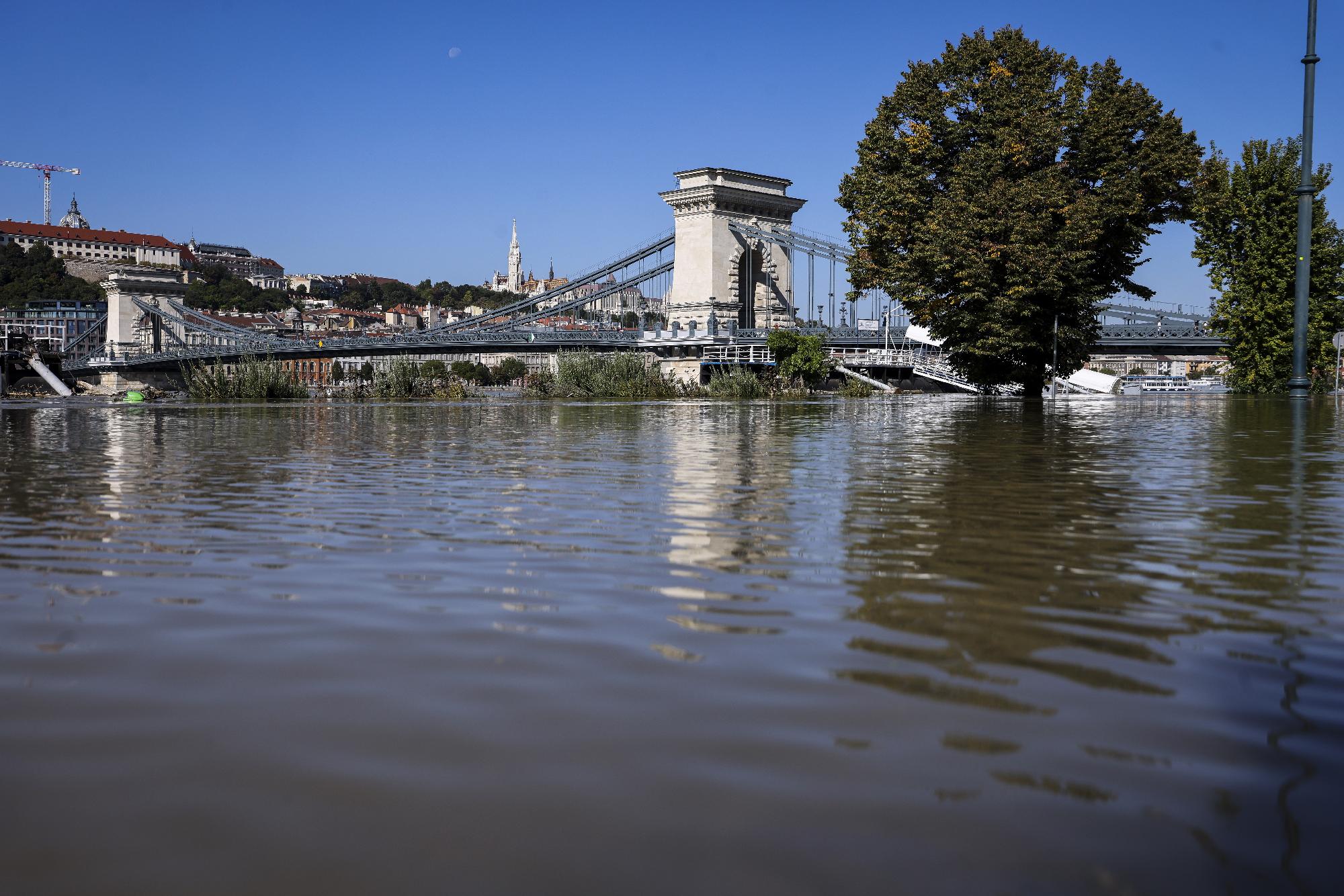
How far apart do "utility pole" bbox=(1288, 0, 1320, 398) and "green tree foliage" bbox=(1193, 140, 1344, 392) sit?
15.8 m

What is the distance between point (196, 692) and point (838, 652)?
162 centimetres

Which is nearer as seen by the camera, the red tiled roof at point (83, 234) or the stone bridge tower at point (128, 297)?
the stone bridge tower at point (128, 297)

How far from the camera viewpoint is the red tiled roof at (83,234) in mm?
172625

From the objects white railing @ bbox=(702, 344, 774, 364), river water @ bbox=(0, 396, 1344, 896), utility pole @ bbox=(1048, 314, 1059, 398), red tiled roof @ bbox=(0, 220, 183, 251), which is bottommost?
river water @ bbox=(0, 396, 1344, 896)

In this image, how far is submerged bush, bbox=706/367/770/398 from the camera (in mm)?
37031

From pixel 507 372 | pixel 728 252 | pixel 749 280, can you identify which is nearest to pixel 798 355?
pixel 728 252

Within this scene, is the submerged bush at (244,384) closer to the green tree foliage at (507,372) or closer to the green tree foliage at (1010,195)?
the green tree foliage at (1010,195)

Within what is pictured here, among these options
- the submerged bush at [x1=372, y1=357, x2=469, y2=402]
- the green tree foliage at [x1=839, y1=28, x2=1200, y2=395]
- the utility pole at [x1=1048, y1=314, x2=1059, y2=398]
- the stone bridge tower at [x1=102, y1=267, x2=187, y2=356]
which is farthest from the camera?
the stone bridge tower at [x1=102, y1=267, x2=187, y2=356]

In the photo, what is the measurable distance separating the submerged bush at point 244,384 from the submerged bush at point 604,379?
338 inches

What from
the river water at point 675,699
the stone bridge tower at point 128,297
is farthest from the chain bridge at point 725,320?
the river water at point 675,699

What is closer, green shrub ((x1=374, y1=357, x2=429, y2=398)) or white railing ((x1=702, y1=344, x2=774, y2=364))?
green shrub ((x1=374, y1=357, x2=429, y2=398))

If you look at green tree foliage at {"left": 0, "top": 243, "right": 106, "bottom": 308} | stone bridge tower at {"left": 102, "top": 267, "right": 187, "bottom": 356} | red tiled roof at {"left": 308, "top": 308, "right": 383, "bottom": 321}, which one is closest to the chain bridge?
stone bridge tower at {"left": 102, "top": 267, "right": 187, "bottom": 356}

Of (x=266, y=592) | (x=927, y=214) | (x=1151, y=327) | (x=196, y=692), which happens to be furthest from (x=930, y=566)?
(x=1151, y=327)

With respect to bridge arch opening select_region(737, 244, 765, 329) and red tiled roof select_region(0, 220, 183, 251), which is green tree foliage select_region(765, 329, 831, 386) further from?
red tiled roof select_region(0, 220, 183, 251)
